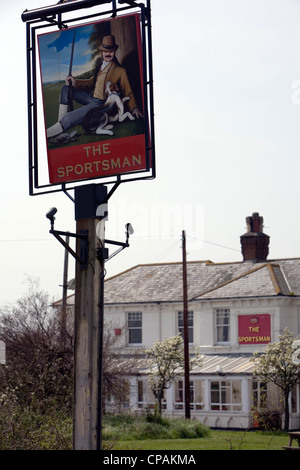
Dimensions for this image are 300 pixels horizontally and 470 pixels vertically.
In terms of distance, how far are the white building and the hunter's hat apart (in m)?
25.4

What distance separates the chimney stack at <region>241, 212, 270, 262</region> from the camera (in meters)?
46.0

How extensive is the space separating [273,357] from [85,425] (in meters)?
25.3

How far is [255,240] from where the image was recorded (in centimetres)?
4594

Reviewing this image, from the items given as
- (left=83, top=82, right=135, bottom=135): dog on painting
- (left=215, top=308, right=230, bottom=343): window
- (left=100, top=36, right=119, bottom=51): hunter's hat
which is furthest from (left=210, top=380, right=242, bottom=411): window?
(left=100, top=36, right=119, bottom=51): hunter's hat

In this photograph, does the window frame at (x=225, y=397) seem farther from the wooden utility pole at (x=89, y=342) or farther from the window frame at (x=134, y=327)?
the wooden utility pole at (x=89, y=342)

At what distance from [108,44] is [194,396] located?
99.1ft

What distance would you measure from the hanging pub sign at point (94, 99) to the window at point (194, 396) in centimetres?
2886

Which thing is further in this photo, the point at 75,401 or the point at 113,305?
the point at 113,305

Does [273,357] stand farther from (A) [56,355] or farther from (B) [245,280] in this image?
(A) [56,355]

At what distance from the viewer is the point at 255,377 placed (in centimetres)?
3903

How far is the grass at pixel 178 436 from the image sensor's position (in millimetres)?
28203

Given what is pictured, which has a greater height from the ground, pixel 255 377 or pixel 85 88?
pixel 85 88

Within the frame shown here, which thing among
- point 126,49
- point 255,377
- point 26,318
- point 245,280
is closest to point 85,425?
point 126,49
